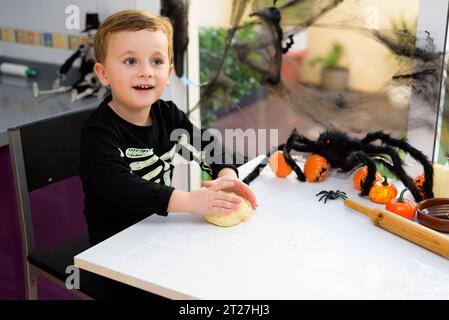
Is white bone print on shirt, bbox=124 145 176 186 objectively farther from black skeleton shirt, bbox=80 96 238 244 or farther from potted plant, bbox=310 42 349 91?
potted plant, bbox=310 42 349 91

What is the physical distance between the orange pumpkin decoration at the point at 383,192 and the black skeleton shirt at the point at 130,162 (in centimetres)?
28

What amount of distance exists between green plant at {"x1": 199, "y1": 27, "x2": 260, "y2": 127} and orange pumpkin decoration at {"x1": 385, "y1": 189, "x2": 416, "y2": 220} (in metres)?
0.62

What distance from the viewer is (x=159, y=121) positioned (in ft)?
3.85

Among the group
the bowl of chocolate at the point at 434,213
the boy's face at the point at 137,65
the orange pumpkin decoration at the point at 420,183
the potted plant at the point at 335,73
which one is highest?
the boy's face at the point at 137,65

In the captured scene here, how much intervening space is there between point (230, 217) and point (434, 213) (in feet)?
1.20

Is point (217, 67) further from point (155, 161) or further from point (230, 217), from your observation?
point (230, 217)

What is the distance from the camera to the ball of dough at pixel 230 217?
943mm

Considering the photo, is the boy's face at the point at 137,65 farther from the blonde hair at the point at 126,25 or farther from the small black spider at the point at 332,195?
the small black spider at the point at 332,195

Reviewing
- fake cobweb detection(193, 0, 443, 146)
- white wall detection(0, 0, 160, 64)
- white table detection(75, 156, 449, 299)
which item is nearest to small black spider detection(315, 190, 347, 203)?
white table detection(75, 156, 449, 299)

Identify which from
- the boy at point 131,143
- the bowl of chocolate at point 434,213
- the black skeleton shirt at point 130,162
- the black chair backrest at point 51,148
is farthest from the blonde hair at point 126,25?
the bowl of chocolate at point 434,213

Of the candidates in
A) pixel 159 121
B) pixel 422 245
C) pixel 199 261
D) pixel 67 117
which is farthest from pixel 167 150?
pixel 422 245

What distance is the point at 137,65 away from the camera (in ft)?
3.32

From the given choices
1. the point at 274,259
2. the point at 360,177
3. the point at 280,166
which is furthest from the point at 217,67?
the point at 274,259

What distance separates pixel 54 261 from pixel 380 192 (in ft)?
2.23
